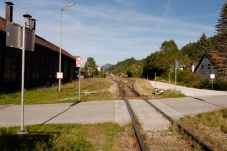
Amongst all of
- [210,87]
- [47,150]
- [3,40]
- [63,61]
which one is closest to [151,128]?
[47,150]

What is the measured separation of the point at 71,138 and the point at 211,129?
4.42 meters

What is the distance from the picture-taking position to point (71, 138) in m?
6.21

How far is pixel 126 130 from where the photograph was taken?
719 cm

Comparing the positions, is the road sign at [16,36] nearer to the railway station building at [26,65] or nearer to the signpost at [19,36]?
the signpost at [19,36]

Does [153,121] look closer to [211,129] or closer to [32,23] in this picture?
[211,129]

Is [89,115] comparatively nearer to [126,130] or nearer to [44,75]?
[126,130]

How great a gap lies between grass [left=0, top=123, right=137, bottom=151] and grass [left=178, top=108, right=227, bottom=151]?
2008 mm

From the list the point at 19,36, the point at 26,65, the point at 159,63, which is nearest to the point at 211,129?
the point at 19,36

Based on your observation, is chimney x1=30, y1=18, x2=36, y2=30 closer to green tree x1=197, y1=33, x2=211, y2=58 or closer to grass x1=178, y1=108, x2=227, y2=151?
grass x1=178, y1=108, x2=227, y2=151

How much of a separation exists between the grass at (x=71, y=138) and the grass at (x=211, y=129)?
6.59 feet

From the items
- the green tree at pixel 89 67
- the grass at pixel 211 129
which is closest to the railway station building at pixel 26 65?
the grass at pixel 211 129

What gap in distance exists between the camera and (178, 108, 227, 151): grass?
18.9 feet

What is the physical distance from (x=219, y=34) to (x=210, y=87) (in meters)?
11.4

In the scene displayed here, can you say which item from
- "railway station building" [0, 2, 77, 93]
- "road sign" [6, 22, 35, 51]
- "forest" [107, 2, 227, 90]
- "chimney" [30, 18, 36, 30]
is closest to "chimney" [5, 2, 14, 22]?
"railway station building" [0, 2, 77, 93]
